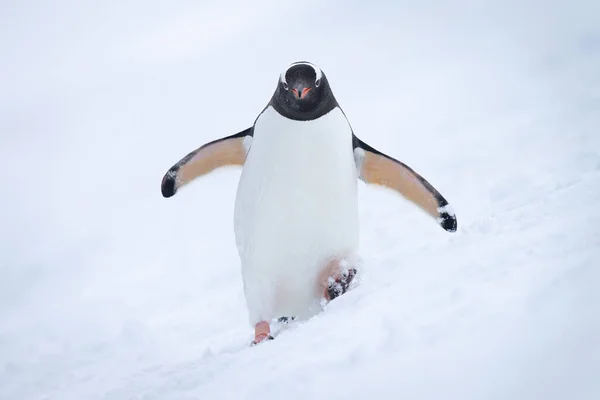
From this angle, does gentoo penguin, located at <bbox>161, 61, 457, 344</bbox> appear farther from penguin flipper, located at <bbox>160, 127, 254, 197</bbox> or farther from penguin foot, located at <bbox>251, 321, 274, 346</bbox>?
penguin flipper, located at <bbox>160, 127, 254, 197</bbox>

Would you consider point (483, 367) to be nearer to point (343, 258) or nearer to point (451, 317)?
point (451, 317)

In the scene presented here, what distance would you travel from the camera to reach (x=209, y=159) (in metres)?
3.07

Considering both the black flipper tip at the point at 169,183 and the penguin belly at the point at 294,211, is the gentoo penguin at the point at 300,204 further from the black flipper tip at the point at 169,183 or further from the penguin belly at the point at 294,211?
the black flipper tip at the point at 169,183

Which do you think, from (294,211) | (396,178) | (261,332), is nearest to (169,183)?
(294,211)

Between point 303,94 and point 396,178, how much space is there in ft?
2.18

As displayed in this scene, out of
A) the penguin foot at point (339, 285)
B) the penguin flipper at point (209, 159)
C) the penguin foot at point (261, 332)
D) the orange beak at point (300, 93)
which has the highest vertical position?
the penguin flipper at point (209, 159)

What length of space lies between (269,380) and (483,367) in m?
0.52

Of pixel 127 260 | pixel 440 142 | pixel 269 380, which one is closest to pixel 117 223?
pixel 127 260

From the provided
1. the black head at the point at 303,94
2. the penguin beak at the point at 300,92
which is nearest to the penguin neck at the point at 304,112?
the black head at the point at 303,94

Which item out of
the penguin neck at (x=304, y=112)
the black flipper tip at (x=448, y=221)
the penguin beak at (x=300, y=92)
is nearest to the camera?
the penguin beak at (x=300, y=92)

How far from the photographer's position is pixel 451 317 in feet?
5.34

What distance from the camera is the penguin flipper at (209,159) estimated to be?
3053mm

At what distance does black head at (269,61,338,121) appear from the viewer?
259cm

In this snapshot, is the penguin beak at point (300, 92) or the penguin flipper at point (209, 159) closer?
the penguin beak at point (300, 92)
